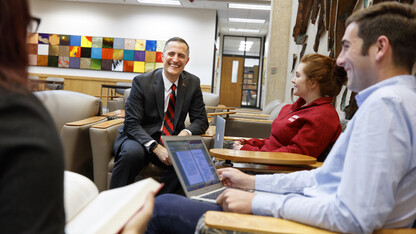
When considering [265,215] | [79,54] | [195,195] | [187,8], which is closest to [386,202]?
[265,215]

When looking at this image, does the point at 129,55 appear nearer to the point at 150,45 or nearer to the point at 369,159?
the point at 150,45

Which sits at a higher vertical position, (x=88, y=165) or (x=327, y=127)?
A: (x=327, y=127)

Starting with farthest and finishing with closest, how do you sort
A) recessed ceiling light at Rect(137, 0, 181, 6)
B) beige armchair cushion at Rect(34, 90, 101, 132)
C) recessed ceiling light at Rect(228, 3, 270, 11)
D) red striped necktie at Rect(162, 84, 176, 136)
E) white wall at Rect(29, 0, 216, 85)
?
white wall at Rect(29, 0, 216, 85)
recessed ceiling light at Rect(137, 0, 181, 6)
recessed ceiling light at Rect(228, 3, 270, 11)
beige armchair cushion at Rect(34, 90, 101, 132)
red striped necktie at Rect(162, 84, 176, 136)

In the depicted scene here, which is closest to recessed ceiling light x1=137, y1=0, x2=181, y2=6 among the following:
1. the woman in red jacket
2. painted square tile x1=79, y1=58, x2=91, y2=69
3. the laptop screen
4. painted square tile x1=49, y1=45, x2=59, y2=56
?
painted square tile x1=79, y1=58, x2=91, y2=69

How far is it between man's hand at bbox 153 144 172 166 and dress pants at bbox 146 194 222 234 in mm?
1120

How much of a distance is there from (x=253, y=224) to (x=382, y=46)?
0.61 m

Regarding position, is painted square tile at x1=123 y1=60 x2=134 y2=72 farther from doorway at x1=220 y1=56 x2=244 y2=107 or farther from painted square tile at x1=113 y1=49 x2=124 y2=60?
doorway at x1=220 y1=56 x2=244 y2=107

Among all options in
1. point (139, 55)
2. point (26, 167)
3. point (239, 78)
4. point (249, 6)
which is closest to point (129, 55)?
point (139, 55)

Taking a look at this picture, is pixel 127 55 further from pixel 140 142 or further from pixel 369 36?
pixel 369 36

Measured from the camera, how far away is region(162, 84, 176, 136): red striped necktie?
2.62m

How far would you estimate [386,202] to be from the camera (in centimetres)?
87

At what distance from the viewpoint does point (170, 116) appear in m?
2.67

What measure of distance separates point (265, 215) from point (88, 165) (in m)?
2.07

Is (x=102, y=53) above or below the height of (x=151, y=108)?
above
